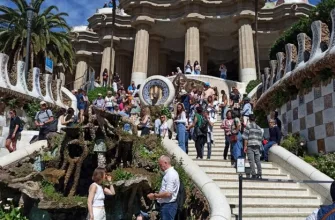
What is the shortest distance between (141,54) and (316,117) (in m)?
23.6

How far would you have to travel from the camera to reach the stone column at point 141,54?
109 ft

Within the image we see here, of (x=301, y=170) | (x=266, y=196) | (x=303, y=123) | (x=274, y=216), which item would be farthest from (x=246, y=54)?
(x=274, y=216)

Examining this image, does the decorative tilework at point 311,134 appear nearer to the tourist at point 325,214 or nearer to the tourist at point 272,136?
the tourist at point 272,136

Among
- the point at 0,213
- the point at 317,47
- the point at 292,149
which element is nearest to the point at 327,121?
the point at 292,149

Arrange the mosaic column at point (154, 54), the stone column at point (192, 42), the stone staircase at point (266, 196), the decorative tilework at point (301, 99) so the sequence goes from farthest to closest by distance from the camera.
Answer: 1. the mosaic column at point (154, 54)
2. the stone column at point (192, 42)
3. the decorative tilework at point (301, 99)
4. the stone staircase at point (266, 196)

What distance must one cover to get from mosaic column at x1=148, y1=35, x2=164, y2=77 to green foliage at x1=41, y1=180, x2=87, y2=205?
94.9ft

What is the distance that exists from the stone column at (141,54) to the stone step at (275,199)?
25.2 m

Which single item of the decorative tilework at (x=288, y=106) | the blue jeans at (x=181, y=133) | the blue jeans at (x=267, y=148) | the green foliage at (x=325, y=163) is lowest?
the green foliage at (x=325, y=163)

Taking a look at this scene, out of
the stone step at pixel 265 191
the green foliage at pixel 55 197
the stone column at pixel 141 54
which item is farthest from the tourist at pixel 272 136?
the stone column at pixel 141 54

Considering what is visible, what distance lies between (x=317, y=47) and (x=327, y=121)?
2.48m

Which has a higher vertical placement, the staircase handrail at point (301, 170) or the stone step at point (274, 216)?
the staircase handrail at point (301, 170)

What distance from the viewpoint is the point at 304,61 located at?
1324 cm

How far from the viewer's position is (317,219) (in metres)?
3.61

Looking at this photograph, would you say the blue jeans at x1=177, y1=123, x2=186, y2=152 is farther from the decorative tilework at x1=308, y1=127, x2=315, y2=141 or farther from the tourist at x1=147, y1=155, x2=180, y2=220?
the tourist at x1=147, y1=155, x2=180, y2=220
